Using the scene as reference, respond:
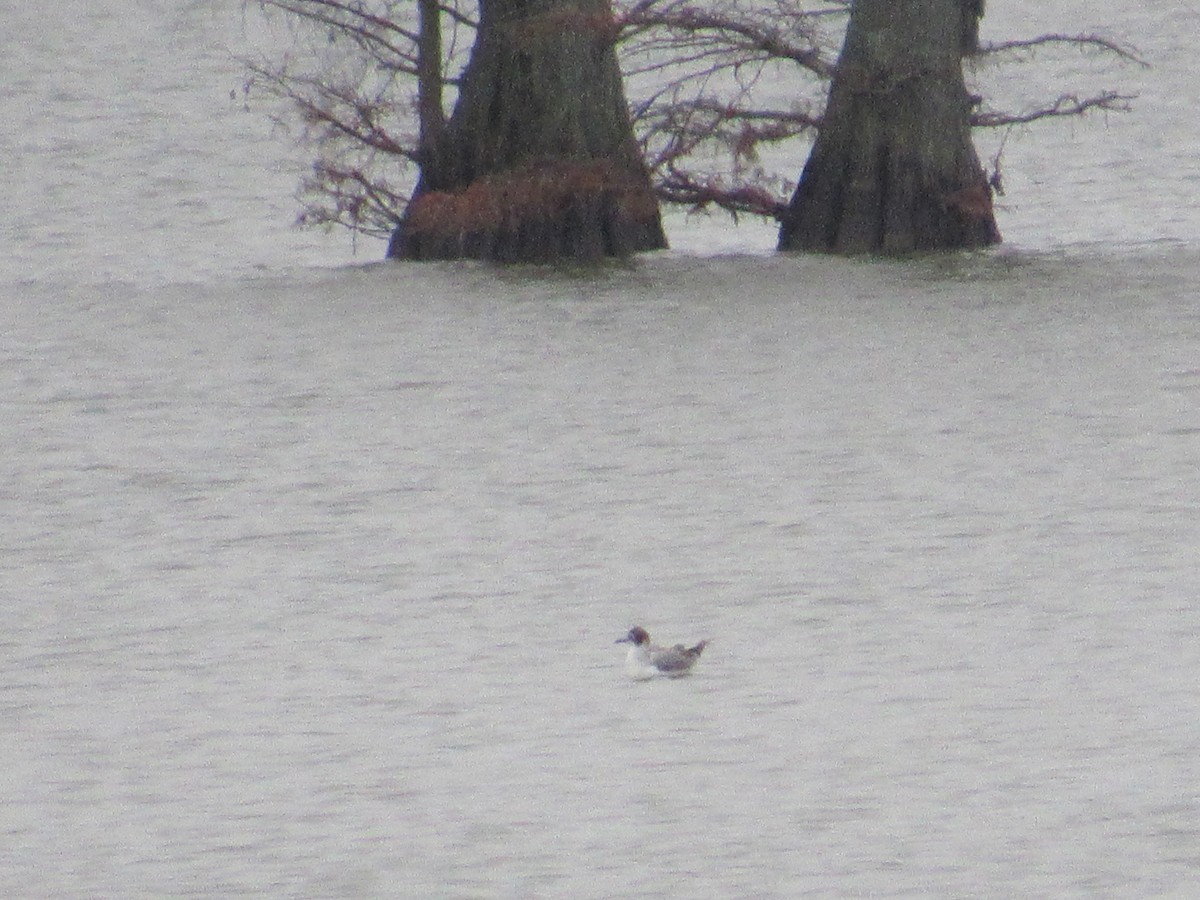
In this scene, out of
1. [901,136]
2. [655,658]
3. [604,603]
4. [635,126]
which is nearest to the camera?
[655,658]

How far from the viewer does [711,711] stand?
859cm

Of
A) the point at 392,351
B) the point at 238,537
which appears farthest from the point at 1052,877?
the point at 392,351

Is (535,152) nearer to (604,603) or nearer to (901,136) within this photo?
(901,136)

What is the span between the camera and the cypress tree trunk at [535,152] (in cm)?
2028

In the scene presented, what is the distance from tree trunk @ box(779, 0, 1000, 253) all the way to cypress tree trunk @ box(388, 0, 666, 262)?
1628mm

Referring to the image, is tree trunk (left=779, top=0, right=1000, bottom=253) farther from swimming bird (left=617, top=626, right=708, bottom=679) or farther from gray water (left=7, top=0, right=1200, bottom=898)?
swimming bird (left=617, top=626, right=708, bottom=679)

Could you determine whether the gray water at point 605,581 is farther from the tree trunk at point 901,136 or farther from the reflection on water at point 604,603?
the tree trunk at point 901,136

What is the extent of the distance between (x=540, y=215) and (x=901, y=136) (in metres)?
2.97

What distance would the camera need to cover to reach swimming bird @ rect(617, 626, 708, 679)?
8.77m

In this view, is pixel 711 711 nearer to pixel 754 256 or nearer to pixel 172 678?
pixel 172 678

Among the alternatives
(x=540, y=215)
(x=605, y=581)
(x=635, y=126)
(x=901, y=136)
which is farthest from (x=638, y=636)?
(x=635, y=126)

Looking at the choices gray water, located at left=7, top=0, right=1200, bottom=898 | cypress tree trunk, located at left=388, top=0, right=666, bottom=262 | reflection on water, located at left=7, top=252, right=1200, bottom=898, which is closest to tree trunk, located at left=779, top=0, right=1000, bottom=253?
gray water, located at left=7, top=0, right=1200, bottom=898

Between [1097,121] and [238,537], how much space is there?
77.8 feet

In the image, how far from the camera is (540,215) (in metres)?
20.4
